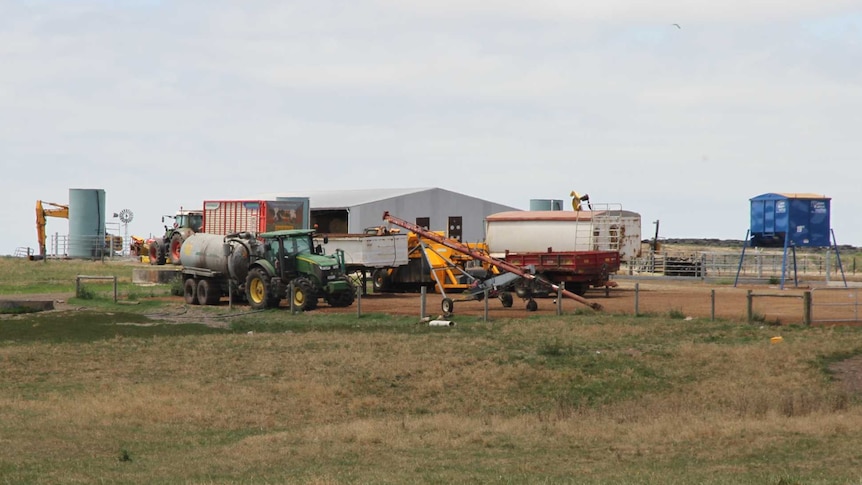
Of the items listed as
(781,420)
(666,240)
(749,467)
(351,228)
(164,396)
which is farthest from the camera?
(666,240)

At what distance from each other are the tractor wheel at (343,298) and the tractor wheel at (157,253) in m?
26.0

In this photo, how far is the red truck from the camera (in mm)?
50500

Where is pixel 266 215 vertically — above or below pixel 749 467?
above

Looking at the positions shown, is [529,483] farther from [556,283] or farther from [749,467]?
[556,283]

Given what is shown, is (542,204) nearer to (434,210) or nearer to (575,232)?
(434,210)

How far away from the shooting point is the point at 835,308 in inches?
1344

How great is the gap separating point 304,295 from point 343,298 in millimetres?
1535

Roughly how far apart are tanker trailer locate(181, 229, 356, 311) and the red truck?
9529 millimetres

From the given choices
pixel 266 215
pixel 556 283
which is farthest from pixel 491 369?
pixel 266 215

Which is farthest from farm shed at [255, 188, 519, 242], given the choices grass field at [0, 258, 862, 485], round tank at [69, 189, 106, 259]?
grass field at [0, 258, 862, 485]

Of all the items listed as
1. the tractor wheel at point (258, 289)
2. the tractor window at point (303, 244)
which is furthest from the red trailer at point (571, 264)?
the tractor wheel at point (258, 289)

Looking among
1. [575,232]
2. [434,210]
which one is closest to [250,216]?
[575,232]

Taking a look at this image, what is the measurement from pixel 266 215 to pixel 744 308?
22979mm

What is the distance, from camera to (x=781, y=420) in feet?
59.0
